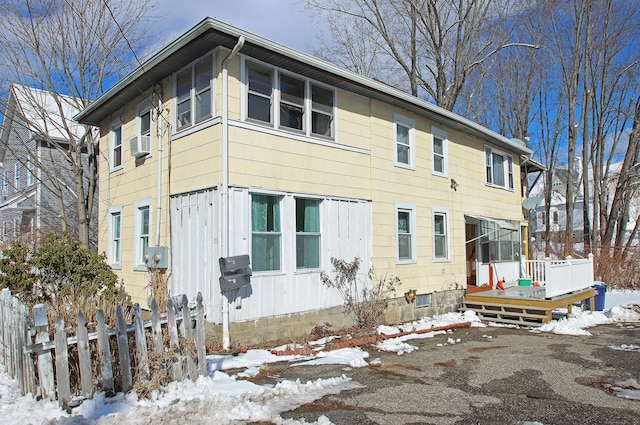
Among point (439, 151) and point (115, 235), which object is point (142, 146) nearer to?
point (115, 235)

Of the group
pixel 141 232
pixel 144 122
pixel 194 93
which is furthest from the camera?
pixel 144 122

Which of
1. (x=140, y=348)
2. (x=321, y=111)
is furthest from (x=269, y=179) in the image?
(x=140, y=348)

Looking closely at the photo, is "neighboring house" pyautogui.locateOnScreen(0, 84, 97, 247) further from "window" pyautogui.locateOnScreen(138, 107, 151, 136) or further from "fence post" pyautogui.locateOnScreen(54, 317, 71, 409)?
"fence post" pyautogui.locateOnScreen(54, 317, 71, 409)

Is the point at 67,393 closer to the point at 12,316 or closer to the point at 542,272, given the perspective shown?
the point at 12,316

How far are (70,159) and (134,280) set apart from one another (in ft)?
25.2

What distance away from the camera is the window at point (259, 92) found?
885 centimetres

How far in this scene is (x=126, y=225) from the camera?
11539 mm

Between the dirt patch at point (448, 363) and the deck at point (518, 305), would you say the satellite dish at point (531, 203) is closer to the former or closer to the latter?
the deck at point (518, 305)

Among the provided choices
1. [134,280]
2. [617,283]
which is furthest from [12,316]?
[617,283]

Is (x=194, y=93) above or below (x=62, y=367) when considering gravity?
above

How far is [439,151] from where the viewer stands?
1377 centimetres

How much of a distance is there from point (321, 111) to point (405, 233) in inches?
158

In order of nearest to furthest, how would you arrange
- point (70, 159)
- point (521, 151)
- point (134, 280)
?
point (134, 280), point (70, 159), point (521, 151)

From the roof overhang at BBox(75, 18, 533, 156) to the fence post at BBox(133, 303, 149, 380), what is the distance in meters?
4.88
